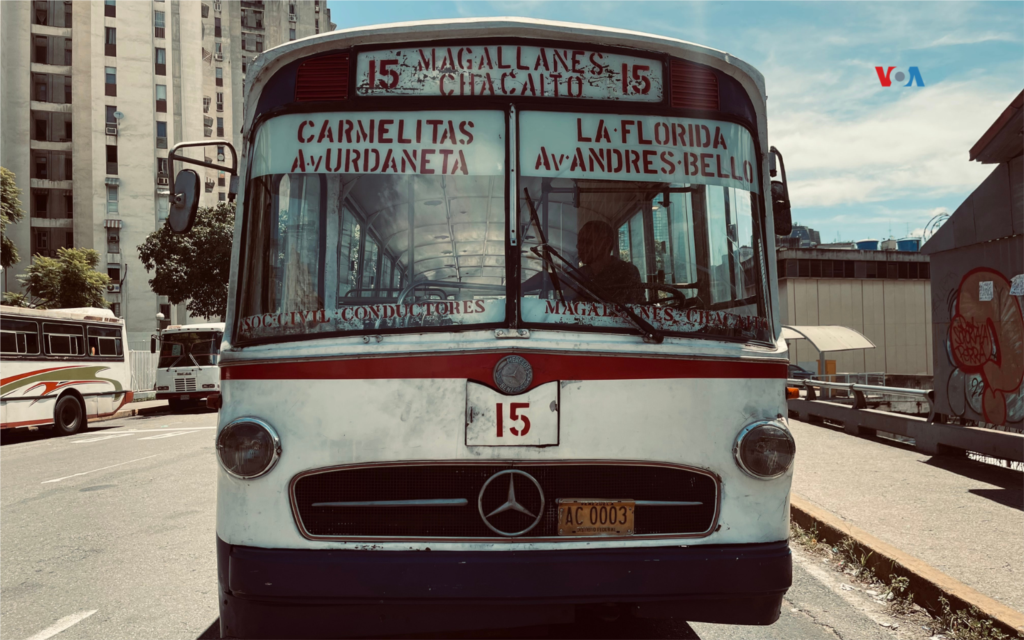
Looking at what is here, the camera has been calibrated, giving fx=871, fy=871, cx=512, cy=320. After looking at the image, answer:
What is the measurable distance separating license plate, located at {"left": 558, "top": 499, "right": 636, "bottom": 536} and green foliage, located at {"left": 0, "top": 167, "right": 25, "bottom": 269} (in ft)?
84.6

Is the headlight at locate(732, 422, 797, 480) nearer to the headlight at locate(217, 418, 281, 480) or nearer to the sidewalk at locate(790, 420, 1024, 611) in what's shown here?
the headlight at locate(217, 418, 281, 480)

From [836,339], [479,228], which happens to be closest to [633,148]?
[479,228]

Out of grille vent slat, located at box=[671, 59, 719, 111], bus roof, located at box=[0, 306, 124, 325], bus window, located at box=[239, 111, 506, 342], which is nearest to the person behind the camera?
bus window, located at box=[239, 111, 506, 342]

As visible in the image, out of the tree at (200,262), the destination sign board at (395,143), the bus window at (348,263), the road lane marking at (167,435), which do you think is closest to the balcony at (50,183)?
the tree at (200,262)

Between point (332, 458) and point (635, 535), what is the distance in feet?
3.75

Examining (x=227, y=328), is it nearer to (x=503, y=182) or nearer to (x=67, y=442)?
(x=503, y=182)

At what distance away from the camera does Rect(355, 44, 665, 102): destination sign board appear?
3.48 meters

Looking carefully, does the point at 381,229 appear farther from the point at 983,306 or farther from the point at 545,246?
the point at 983,306

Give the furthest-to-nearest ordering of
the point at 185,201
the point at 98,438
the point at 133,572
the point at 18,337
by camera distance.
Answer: the point at 98,438 < the point at 18,337 < the point at 133,572 < the point at 185,201

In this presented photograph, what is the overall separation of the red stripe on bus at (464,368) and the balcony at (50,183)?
57.1 meters

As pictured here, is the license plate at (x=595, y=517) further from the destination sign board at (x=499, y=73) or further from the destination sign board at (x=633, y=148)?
the destination sign board at (x=499, y=73)

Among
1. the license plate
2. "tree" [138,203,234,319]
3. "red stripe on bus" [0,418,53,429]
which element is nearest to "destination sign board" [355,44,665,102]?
the license plate

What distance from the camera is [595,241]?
3.40m

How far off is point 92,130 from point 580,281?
5773 centimetres
